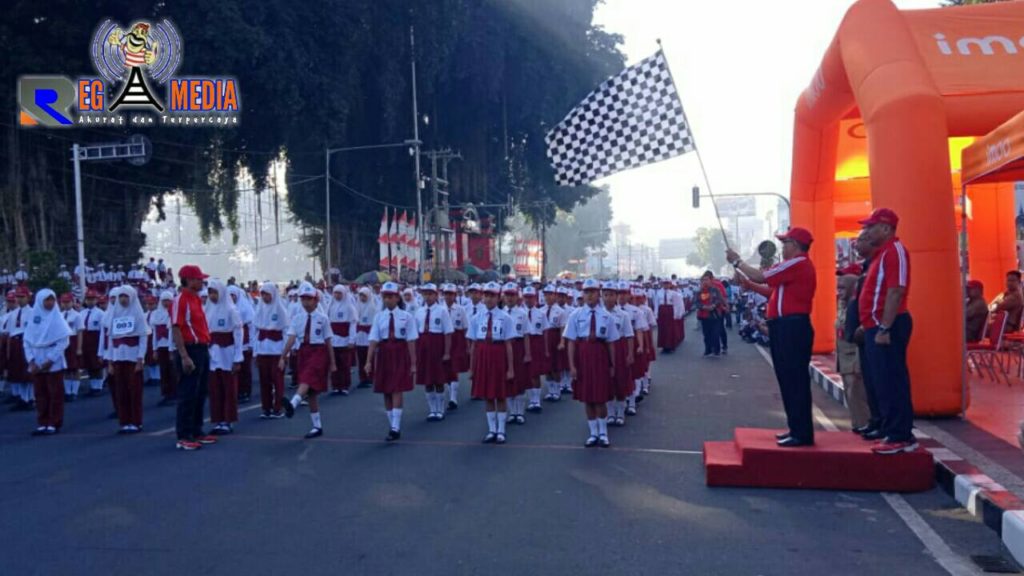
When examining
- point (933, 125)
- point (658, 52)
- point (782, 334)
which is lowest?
point (782, 334)

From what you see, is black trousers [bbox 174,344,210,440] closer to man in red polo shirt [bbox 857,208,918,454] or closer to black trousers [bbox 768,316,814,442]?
black trousers [bbox 768,316,814,442]

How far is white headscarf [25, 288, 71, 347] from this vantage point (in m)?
10.7

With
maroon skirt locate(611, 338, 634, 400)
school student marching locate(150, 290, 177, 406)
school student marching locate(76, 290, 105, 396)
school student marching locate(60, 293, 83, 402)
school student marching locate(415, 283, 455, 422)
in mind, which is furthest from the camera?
school student marching locate(76, 290, 105, 396)

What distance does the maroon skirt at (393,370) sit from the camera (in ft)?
32.9

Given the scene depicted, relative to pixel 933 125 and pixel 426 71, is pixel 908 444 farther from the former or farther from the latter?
pixel 426 71

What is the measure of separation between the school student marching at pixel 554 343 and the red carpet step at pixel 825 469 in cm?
607

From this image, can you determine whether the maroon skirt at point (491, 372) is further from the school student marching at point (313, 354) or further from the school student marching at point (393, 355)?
the school student marching at point (313, 354)

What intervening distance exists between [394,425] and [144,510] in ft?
11.6

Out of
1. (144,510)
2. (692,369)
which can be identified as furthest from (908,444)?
(692,369)

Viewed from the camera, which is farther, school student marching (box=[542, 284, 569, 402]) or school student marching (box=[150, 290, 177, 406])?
school student marching (box=[542, 284, 569, 402])

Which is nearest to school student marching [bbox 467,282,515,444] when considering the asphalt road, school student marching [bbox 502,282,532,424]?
the asphalt road

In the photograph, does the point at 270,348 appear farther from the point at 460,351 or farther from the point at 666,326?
the point at 666,326

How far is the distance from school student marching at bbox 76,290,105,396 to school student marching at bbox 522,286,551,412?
7633 millimetres

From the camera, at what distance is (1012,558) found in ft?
17.3
